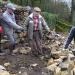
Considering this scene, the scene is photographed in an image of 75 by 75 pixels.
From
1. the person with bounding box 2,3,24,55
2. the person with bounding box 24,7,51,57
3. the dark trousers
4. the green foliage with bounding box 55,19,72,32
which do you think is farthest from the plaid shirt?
the green foliage with bounding box 55,19,72,32

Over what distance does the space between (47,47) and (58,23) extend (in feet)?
47.6

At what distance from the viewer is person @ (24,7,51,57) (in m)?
8.30

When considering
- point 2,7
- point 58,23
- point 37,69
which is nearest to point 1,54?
point 37,69

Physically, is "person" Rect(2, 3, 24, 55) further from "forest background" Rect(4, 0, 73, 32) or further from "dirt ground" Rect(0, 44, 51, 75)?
"forest background" Rect(4, 0, 73, 32)

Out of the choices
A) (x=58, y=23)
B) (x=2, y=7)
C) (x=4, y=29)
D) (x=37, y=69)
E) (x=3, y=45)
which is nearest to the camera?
(x=37, y=69)

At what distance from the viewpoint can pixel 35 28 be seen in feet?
27.8

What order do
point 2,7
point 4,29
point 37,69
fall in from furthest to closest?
point 2,7
point 4,29
point 37,69

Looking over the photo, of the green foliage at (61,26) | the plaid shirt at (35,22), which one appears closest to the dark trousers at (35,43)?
the plaid shirt at (35,22)

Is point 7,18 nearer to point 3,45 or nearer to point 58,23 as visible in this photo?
point 3,45

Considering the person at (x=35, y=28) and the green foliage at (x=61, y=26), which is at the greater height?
the person at (x=35, y=28)

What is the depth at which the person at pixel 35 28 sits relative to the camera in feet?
27.2

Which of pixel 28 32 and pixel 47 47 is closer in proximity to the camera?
pixel 28 32

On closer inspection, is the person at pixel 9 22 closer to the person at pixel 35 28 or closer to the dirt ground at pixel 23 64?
the person at pixel 35 28

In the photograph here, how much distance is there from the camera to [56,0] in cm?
2919
